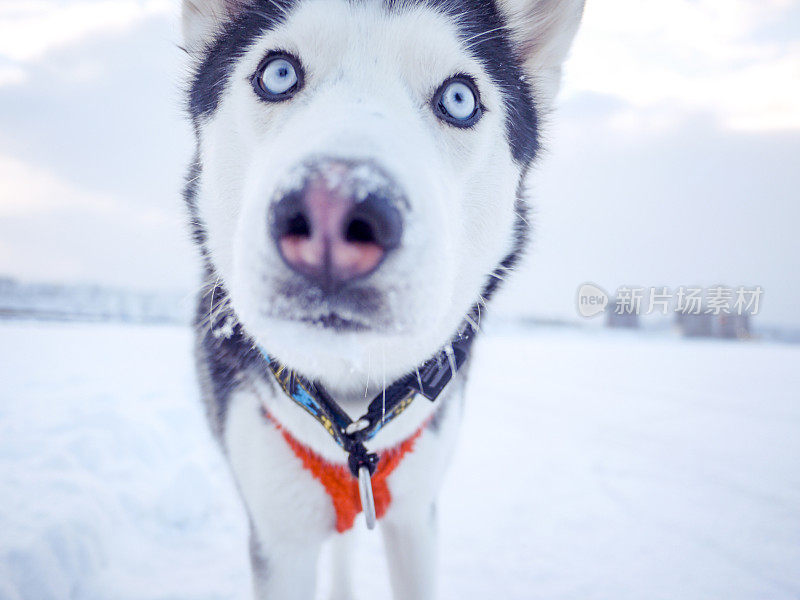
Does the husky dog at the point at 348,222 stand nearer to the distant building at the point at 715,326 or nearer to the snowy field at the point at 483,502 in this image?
the snowy field at the point at 483,502

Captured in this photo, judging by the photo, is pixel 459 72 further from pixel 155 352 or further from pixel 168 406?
pixel 155 352

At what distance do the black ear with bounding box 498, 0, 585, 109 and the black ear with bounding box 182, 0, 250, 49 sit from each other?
3.46ft

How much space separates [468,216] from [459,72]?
1.42ft

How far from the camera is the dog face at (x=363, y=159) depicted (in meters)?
0.81

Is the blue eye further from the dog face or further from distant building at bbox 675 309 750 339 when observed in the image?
distant building at bbox 675 309 750 339

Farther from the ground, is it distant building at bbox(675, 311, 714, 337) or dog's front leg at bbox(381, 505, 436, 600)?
dog's front leg at bbox(381, 505, 436, 600)

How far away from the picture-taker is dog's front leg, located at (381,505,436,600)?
177cm

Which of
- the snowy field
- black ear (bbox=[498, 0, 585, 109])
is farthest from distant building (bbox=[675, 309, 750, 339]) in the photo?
black ear (bbox=[498, 0, 585, 109])

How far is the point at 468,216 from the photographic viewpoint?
1.39 meters

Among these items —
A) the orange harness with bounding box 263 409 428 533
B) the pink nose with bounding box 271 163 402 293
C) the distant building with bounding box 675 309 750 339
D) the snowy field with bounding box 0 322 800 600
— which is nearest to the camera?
the pink nose with bounding box 271 163 402 293

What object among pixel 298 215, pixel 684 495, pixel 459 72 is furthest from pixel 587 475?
pixel 298 215

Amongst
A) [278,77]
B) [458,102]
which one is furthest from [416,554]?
[278,77]

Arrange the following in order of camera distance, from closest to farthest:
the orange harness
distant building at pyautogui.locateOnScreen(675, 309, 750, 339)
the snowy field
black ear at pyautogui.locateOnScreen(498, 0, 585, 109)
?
the orange harness, black ear at pyautogui.locateOnScreen(498, 0, 585, 109), the snowy field, distant building at pyautogui.locateOnScreen(675, 309, 750, 339)

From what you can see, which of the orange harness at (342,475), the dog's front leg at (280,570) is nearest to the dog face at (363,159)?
the orange harness at (342,475)
